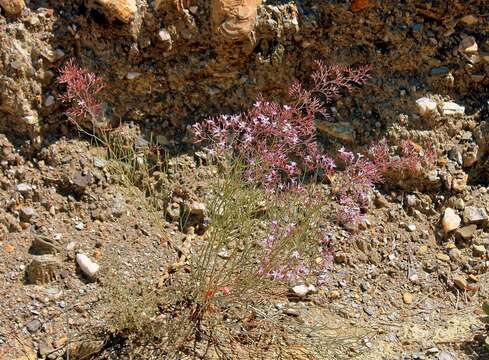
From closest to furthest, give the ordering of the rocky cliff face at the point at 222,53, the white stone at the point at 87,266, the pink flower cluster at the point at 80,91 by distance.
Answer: the pink flower cluster at the point at 80,91 → the white stone at the point at 87,266 → the rocky cliff face at the point at 222,53

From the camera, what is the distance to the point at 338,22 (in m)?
4.19

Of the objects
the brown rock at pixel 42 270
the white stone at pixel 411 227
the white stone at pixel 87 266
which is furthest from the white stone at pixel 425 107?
the brown rock at pixel 42 270

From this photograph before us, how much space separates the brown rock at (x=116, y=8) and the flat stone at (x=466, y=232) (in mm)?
2577

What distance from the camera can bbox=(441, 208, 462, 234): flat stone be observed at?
4203mm

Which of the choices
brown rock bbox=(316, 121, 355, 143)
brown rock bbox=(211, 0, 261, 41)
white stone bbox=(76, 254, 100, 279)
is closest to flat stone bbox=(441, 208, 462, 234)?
brown rock bbox=(316, 121, 355, 143)

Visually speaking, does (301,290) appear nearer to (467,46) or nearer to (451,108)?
(451,108)

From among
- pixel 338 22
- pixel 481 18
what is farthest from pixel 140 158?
pixel 481 18

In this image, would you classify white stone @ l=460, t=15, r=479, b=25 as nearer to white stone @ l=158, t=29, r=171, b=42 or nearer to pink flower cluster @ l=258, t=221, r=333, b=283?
pink flower cluster @ l=258, t=221, r=333, b=283

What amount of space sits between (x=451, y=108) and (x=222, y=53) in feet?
5.56

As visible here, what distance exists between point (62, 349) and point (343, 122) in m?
2.33

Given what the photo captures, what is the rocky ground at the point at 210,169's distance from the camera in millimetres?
3438

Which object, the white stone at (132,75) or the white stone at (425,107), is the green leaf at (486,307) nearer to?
the white stone at (425,107)

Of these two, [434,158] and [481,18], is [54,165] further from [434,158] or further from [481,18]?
[481,18]

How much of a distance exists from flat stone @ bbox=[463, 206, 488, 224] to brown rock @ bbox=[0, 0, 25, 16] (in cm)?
315
